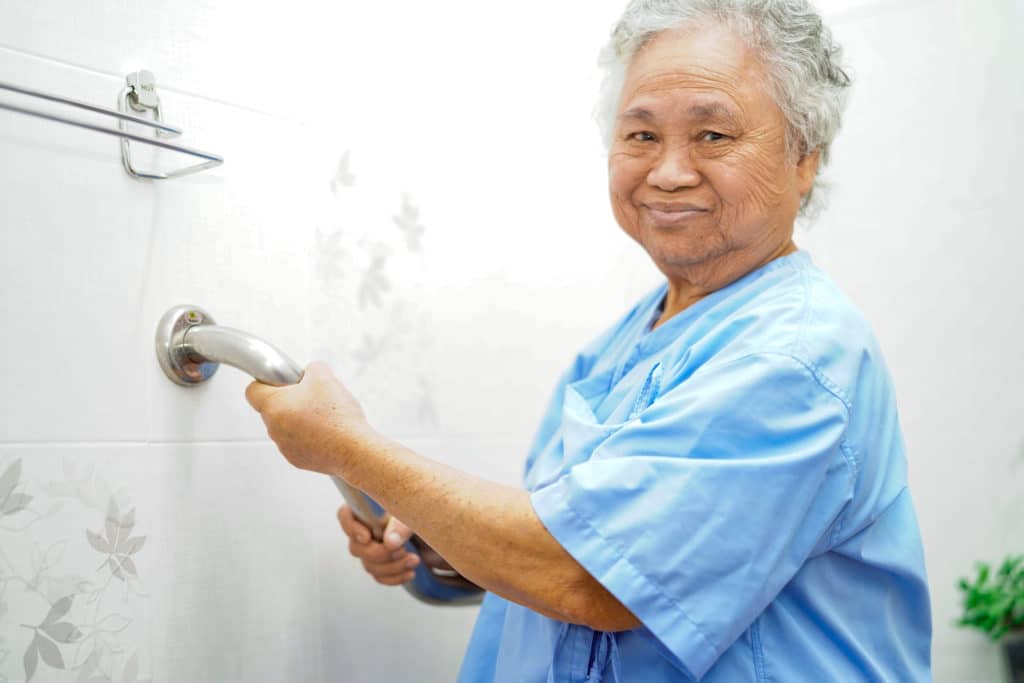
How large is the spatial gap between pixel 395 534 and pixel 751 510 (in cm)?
45

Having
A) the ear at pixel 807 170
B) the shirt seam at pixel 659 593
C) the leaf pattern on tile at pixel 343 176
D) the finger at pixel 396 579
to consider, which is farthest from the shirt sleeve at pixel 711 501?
the leaf pattern on tile at pixel 343 176

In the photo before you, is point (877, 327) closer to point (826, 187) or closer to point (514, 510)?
point (826, 187)

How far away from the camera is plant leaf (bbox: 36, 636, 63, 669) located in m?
0.80

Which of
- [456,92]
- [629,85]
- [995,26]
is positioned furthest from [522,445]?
[995,26]

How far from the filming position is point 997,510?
138cm

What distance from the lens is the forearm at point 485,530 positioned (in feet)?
2.42

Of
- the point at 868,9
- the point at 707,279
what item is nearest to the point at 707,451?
the point at 707,279

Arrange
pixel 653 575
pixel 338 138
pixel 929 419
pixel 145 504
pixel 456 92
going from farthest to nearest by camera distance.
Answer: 1. pixel 929 419
2. pixel 456 92
3. pixel 338 138
4. pixel 145 504
5. pixel 653 575

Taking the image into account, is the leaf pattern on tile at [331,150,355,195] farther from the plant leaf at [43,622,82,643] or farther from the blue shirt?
the plant leaf at [43,622,82,643]

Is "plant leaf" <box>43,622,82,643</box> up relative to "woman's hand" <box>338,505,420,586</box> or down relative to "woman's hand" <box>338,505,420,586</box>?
down

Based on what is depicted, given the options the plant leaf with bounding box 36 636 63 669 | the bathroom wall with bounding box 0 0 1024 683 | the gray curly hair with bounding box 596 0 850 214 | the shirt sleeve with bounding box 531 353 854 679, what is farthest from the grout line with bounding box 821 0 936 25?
the plant leaf with bounding box 36 636 63 669

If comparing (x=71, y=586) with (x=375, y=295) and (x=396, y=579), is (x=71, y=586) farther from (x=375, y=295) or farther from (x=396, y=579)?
(x=375, y=295)

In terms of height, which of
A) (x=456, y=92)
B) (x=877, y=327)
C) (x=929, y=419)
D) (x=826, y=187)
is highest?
(x=456, y=92)

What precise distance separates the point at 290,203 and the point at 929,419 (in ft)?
3.13
